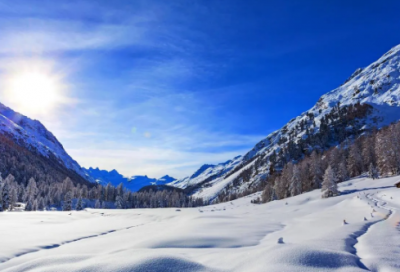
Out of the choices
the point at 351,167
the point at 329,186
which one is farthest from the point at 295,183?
the point at 329,186

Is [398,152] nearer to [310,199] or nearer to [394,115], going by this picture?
[310,199]

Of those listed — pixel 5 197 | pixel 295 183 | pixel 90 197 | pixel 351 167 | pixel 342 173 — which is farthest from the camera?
pixel 90 197

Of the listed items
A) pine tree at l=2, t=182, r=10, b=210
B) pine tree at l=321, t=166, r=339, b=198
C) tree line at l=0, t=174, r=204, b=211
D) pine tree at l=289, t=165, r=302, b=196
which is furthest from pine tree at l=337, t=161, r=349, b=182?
pine tree at l=2, t=182, r=10, b=210

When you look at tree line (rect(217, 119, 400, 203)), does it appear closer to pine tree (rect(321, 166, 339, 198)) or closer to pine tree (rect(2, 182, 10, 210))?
pine tree (rect(321, 166, 339, 198))

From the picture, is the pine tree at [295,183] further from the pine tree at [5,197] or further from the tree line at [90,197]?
the pine tree at [5,197]

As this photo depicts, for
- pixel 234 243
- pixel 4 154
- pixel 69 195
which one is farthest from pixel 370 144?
pixel 4 154

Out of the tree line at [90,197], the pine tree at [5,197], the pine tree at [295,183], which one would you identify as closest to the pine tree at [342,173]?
the pine tree at [295,183]

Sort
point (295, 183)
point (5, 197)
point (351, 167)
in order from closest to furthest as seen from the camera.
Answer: point (5, 197)
point (295, 183)
point (351, 167)

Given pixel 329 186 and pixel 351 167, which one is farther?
pixel 351 167

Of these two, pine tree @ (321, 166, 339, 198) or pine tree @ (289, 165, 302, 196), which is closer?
pine tree @ (321, 166, 339, 198)

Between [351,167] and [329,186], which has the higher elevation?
[351,167]

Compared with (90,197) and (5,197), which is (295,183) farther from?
(90,197)

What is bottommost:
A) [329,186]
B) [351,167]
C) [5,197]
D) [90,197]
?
[90,197]

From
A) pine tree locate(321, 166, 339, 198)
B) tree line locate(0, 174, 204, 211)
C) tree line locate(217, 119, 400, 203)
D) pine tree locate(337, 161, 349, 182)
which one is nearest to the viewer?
pine tree locate(321, 166, 339, 198)
